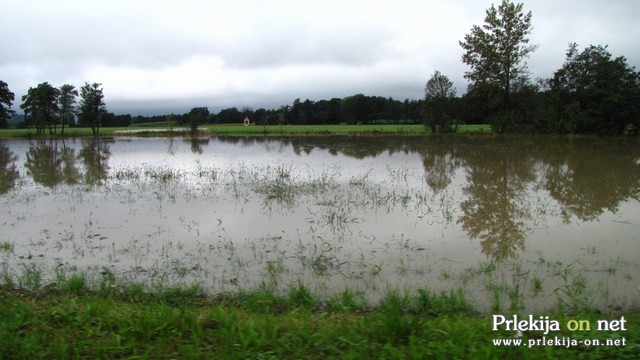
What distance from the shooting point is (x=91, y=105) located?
6250 cm

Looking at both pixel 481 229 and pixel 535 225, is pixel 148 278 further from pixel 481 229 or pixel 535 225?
pixel 535 225

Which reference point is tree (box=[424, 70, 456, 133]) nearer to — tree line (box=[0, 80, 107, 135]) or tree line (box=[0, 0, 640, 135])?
tree line (box=[0, 0, 640, 135])

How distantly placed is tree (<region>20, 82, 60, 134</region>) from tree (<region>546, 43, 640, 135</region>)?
220 feet

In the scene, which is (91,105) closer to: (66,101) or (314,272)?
(66,101)

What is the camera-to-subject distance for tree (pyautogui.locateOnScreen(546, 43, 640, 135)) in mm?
34500

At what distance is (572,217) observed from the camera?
841 cm

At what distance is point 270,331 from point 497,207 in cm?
751

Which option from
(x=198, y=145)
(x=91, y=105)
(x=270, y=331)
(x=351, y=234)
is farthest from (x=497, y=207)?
(x=91, y=105)

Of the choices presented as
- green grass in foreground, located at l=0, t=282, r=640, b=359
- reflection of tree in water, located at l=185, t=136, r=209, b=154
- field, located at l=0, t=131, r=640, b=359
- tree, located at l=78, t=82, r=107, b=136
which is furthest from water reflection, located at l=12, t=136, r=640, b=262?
tree, located at l=78, t=82, r=107, b=136

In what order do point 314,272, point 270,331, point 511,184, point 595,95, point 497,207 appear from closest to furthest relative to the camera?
point 270,331, point 314,272, point 497,207, point 511,184, point 595,95

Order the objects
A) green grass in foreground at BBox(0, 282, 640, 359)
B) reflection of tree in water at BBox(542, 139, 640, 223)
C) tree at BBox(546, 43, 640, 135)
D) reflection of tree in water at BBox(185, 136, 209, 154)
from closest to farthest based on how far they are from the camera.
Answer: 1. green grass in foreground at BBox(0, 282, 640, 359)
2. reflection of tree in water at BBox(542, 139, 640, 223)
3. reflection of tree in water at BBox(185, 136, 209, 154)
4. tree at BBox(546, 43, 640, 135)

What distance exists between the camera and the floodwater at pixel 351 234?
5.24 meters

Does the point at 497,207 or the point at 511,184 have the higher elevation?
the point at 511,184

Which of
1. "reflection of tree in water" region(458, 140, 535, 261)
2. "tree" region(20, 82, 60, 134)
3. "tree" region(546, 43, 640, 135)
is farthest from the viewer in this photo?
"tree" region(20, 82, 60, 134)
